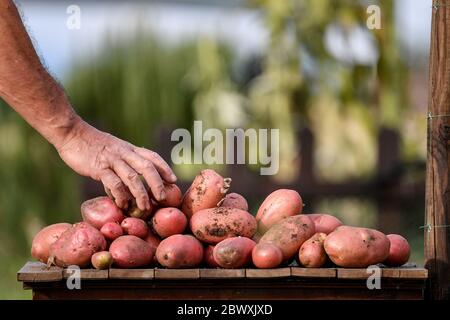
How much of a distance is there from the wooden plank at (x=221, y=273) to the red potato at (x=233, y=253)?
0.04m

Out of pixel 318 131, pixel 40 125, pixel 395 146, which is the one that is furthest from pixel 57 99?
pixel 318 131

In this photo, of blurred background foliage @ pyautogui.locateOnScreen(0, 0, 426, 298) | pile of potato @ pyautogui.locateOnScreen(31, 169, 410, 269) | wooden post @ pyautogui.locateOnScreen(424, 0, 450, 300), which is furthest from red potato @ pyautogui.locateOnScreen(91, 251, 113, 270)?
blurred background foliage @ pyautogui.locateOnScreen(0, 0, 426, 298)

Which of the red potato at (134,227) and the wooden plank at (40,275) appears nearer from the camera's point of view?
the wooden plank at (40,275)

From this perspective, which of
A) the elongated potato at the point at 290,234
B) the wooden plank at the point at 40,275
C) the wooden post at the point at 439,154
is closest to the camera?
the wooden plank at the point at 40,275

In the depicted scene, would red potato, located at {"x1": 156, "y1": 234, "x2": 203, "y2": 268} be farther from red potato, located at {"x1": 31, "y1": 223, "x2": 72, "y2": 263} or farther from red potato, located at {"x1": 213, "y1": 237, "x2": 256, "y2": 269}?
red potato, located at {"x1": 31, "y1": 223, "x2": 72, "y2": 263}

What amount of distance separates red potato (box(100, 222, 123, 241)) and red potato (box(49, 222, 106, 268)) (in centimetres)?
4

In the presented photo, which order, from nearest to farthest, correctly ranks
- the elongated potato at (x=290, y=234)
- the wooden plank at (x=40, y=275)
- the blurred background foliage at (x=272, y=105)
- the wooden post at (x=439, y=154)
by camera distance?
1. the wooden plank at (x=40, y=275)
2. the elongated potato at (x=290, y=234)
3. the wooden post at (x=439, y=154)
4. the blurred background foliage at (x=272, y=105)

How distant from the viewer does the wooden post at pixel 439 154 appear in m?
2.89

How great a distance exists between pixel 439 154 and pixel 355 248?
39 centimetres

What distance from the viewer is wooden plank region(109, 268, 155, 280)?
105 inches

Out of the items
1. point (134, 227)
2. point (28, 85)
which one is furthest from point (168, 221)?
Result: point (28, 85)

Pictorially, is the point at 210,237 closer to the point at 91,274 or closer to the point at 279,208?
the point at 279,208

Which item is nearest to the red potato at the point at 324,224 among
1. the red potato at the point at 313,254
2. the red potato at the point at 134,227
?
the red potato at the point at 313,254

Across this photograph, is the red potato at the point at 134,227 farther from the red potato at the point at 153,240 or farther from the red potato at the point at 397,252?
the red potato at the point at 397,252
